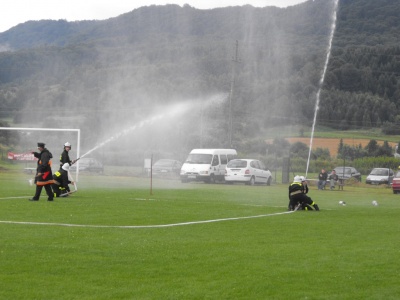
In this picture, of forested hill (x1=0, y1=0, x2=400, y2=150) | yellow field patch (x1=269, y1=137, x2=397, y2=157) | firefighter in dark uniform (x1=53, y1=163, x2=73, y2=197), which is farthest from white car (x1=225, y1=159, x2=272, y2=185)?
yellow field patch (x1=269, y1=137, x2=397, y2=157)

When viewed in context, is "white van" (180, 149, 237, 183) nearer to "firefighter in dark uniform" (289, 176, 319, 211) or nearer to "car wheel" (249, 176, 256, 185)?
"car wheel" (249, 176, 256, 185)

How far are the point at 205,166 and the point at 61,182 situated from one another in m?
25.0

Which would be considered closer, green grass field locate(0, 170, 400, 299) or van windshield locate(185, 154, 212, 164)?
green grass field locate(0, 170, 400, 299)

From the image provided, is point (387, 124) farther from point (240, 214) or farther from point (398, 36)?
point (240, 214)

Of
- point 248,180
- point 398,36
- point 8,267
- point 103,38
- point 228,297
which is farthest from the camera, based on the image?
point 103,38

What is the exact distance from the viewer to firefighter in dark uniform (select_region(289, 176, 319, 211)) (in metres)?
24.9

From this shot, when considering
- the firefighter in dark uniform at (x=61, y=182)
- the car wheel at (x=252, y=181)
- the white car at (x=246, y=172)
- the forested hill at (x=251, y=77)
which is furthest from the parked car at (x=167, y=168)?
the firefighter in dark uniform at (x=61, y=182)

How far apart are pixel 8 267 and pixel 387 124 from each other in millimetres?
97363

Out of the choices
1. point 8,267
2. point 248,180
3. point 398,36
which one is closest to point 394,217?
point 8,267

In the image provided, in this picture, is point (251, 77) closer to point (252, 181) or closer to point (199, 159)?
point (199, 159)

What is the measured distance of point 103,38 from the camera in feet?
656

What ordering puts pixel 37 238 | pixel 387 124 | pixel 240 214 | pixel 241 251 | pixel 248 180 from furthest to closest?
1. pixel 387 124
2. pixel 248 180
3. pixel 240 214
4. pixel 37 238
5. pixel 241 251

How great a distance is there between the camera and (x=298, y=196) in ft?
82.8

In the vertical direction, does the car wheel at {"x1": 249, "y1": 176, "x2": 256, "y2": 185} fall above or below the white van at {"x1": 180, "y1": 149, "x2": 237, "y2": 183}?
below
